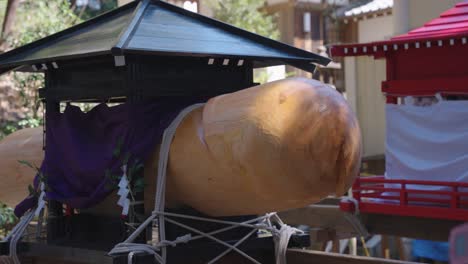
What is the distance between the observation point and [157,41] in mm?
3104

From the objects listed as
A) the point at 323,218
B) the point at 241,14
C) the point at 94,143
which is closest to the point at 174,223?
the point at 94,143

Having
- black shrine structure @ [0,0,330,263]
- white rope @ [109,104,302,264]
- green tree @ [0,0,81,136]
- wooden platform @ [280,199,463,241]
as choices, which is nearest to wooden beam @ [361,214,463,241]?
wooden platform @ [280,199,463,241]

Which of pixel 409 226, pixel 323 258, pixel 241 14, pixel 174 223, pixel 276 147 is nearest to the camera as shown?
pixel 276 147

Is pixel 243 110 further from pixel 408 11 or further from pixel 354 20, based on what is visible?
pixel 354 20

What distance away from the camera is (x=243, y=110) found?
2.78 metres

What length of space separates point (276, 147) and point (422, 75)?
5.62m

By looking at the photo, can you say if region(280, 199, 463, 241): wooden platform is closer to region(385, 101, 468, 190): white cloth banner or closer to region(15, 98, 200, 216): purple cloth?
region(385, 101, 468, 190): white cloth banner

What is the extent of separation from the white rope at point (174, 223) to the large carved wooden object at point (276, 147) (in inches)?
5.6

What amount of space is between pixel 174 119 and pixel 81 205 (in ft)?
2.23

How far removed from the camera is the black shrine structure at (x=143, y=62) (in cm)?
313

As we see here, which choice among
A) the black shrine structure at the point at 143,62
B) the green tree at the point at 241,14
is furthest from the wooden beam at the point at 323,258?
the green tree at the point at 241,14

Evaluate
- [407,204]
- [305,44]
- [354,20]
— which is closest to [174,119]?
[407,204]

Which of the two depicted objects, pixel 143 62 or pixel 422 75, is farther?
pixel 422 75

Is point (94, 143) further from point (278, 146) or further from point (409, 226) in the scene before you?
point (409, 226)
